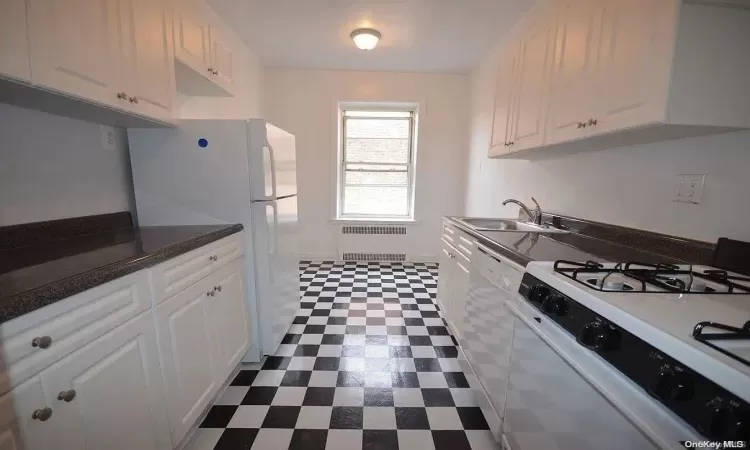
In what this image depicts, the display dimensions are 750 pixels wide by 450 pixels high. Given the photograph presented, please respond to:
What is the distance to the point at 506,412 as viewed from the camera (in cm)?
121

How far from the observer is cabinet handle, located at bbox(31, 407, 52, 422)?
2.30ft

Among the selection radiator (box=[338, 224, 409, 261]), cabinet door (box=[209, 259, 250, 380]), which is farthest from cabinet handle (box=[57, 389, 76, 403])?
radiator (box=[338, 224, 409, 261])

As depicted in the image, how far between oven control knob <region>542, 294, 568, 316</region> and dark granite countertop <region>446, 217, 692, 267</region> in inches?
9.4

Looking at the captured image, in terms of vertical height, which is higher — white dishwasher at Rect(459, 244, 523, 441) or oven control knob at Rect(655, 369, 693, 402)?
oven control knob at Rect(655, 369, 693, 402)

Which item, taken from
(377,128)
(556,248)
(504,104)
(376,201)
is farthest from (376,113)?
(556,248)

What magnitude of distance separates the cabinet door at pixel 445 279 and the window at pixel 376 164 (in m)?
1.83

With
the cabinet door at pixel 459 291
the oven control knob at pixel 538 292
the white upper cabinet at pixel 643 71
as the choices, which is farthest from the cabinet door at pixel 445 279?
the oven control knob at pixel 538 292

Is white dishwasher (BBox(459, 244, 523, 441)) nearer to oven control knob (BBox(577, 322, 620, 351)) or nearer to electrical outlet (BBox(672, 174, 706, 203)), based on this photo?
oven control knob (BBox(577, 322, 620, 351))

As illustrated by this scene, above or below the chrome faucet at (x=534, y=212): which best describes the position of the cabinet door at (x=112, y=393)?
below

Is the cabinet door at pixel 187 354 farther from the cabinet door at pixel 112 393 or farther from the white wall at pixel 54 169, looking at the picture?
the white wall at pixel 54 169

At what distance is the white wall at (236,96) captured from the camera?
7.98ft

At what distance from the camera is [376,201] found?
4.24 m

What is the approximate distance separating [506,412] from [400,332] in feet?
3.79

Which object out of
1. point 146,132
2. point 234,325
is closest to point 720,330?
point 234,325
